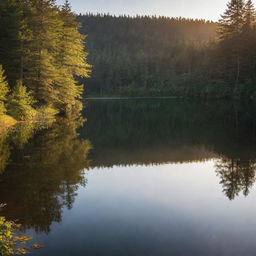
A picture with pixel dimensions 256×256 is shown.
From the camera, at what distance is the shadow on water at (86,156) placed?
10750 mm

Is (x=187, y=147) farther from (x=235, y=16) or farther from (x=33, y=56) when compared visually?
(x=235, y=16)

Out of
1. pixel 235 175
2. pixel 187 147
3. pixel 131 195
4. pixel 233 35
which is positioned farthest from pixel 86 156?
pixel 233 35

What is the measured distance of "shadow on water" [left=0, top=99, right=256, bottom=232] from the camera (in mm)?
10750

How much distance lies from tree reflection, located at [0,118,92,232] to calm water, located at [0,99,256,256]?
0.10 ft

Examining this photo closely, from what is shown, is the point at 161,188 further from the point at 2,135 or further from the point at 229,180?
the point at 2,135

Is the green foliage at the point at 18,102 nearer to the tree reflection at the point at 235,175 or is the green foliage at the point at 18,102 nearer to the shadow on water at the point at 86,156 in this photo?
the shadow on water at the point at 86,156

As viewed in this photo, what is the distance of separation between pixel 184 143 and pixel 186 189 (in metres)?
9.57

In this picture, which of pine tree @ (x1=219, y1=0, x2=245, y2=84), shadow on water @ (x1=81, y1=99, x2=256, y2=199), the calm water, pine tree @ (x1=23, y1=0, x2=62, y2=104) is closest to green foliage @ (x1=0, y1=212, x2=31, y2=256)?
the calm water

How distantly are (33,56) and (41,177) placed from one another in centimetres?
2047

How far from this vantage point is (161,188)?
12406 mm

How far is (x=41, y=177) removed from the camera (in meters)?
13.3

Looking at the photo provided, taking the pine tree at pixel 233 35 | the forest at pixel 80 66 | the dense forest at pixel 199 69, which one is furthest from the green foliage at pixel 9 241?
the pine tree at pixel 233 35

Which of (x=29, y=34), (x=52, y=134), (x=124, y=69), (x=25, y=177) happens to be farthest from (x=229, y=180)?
(x=124, y=69)

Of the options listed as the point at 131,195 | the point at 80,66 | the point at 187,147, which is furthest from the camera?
the point at 80,66
